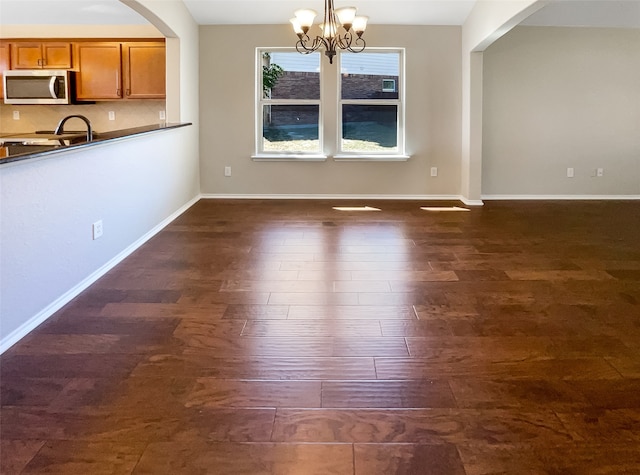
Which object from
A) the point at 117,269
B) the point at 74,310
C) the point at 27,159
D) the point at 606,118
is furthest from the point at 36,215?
the point at 606,118

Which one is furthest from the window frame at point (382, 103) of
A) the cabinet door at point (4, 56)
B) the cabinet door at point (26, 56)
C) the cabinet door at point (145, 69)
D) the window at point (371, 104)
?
the cabinet door at point (4, 56)

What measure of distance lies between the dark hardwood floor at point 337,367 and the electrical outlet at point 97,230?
30 cm

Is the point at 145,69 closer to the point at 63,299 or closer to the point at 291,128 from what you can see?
the point at 291,128

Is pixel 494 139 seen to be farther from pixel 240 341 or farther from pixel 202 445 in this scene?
Result: pixel 202 445

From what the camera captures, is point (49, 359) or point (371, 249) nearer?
point (49, 359)

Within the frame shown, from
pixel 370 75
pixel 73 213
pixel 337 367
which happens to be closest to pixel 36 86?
pixel 370 75

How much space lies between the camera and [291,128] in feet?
25.3

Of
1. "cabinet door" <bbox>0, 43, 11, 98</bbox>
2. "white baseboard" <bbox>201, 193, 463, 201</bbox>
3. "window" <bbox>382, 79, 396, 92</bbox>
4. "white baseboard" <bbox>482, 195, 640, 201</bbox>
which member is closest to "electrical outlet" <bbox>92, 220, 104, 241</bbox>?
"white baseboard" <bbox>201, 193, 463, 201</bbox>

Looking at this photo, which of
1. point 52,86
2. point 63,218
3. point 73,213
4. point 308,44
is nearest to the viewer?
point 63,218

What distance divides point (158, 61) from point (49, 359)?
17.0ft

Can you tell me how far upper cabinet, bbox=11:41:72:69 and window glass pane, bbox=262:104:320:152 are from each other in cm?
243

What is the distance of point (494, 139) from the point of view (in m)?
7.50

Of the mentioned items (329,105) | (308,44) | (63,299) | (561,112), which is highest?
(308,44)

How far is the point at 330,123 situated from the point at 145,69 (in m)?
2.30
